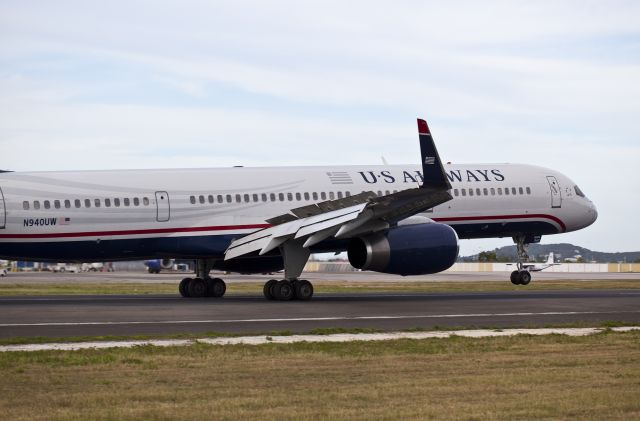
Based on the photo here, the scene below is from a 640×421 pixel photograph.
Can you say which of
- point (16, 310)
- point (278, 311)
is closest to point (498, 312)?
point (278, 311)

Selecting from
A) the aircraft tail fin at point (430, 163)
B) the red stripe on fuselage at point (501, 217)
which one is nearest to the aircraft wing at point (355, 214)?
the aircraft tail fin at point (430, 163)

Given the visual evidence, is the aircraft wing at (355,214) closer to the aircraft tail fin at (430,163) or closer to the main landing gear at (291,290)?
the aircraft tail fin at (430,163)

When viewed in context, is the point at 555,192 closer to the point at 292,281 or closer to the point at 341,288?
the point at 341,288

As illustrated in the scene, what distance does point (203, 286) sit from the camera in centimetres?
3862

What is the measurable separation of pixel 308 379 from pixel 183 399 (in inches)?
99.7

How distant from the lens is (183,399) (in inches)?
538

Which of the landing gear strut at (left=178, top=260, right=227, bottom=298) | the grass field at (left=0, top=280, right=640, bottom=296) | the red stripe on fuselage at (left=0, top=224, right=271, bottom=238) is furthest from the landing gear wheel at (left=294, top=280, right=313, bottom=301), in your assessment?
the grass field at (left=0, top=280, right=640, bottom=296)

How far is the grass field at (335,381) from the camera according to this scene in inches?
506

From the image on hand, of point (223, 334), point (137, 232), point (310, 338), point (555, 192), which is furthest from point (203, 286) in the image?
point (310, 338)

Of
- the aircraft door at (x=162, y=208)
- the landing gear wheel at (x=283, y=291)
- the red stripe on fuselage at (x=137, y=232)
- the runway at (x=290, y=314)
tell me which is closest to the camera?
the runway at (x=290, y=314)

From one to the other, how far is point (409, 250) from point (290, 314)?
6.43 meters

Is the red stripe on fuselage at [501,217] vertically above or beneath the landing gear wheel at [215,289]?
above

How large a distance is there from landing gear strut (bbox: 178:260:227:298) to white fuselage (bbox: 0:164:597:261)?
2.49 metres

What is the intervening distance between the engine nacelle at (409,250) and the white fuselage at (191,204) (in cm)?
498
